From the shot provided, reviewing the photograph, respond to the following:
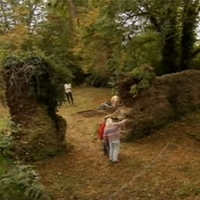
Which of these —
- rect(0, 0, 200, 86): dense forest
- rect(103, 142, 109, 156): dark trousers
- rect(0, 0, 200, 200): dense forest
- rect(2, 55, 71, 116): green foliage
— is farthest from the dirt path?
rect(0, 0, 200, 86): dense forest

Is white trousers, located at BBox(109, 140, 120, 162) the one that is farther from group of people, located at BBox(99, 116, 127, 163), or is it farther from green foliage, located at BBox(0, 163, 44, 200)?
green foliage, located at BBox(0, 163, 44, 200)

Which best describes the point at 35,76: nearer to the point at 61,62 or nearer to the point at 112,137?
the point at 61,62

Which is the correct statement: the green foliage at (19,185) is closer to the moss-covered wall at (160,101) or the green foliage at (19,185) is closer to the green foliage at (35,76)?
the green foliage at (35,76)

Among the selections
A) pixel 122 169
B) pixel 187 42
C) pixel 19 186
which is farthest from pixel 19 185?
pixel 187 42

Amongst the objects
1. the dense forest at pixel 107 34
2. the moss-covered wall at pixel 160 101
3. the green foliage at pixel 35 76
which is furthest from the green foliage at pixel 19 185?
the moss-covered wall at pixel 160 101

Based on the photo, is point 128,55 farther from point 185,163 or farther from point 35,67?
point 185,163

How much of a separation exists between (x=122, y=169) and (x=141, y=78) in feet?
14.5

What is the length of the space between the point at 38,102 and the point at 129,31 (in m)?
5.56

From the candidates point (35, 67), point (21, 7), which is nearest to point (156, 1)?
point (35, 67)

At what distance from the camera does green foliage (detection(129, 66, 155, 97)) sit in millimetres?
14562

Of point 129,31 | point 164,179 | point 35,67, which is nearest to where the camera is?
point 164,179

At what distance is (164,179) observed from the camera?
10484 mm

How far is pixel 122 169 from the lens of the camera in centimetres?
1135

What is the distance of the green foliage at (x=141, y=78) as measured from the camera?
1456 cm
